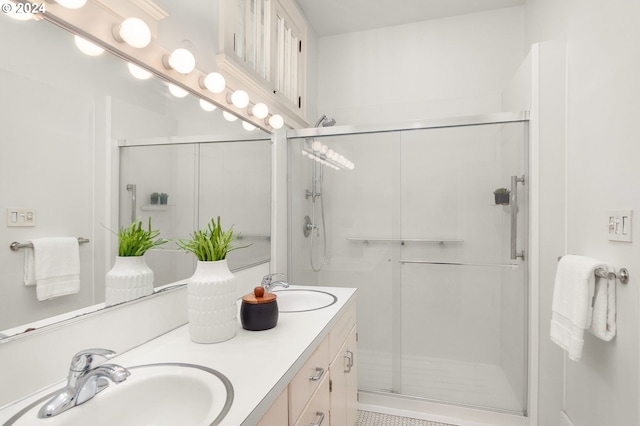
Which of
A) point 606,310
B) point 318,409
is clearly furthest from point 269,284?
point 606,310

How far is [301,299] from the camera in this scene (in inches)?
72.5

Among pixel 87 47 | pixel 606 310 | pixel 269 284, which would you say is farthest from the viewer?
pixel 269 284

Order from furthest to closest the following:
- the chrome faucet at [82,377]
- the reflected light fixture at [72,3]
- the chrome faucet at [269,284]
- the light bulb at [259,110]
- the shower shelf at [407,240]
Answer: the shower shelf at [407,240] < the light bulb at [259,110] < the chrome faucet at [269,284] < the reflected light fixture at [72,3] < the chrome faucet at [82,377]

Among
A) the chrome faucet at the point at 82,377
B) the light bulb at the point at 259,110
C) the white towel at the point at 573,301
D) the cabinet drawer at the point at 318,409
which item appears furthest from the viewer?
the light bulb at the point at 259,110

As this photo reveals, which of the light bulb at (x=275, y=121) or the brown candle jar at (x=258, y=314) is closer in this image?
the brown candle jar at (x=258, y=314)

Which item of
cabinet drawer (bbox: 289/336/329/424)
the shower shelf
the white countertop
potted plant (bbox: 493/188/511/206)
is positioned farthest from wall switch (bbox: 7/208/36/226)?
potted plant (bbox: 493/188/511/206)

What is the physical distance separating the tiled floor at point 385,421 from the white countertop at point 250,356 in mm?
1165

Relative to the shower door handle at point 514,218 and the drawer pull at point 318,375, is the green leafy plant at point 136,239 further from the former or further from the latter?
the shower door handle at point 514,218

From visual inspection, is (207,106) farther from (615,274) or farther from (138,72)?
(615,274)

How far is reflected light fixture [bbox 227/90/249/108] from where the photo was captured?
1688 millimetres

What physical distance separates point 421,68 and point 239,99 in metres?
1.80

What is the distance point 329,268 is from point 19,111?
1.98m

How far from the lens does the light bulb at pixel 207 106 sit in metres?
1.52

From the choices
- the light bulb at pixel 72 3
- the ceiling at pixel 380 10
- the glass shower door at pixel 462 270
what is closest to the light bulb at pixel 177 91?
the light bulb at pixel 72 3
